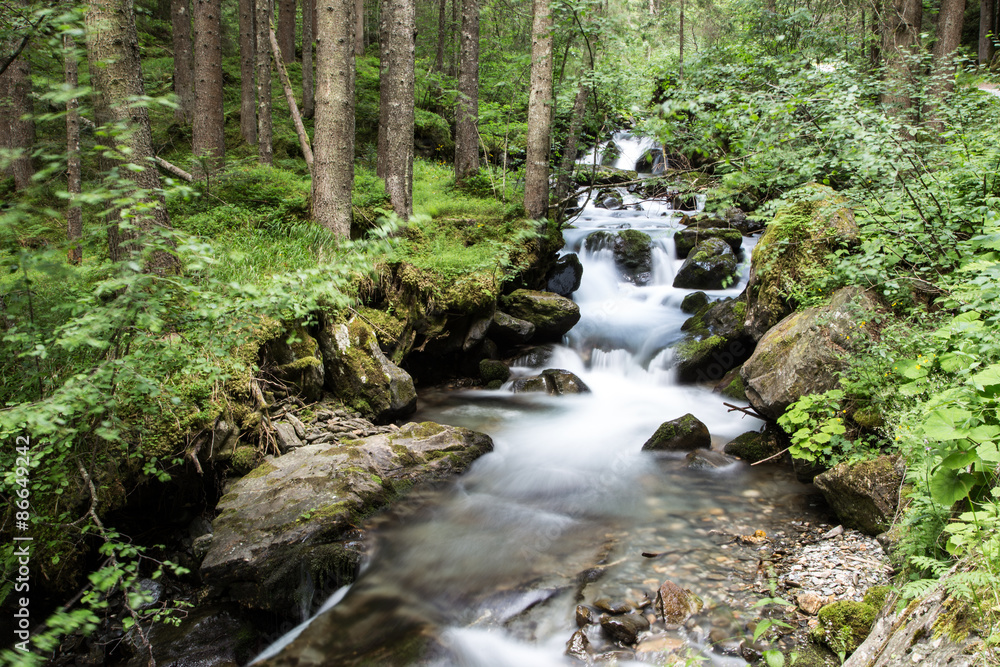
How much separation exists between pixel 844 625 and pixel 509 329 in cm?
721

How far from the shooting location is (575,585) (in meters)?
4.55

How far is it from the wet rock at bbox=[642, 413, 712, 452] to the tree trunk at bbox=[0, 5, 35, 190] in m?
11.8

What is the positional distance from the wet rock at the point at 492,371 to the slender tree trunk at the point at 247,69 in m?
9.88

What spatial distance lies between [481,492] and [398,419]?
188cm

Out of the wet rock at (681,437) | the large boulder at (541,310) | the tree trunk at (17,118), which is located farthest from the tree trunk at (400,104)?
the tree trunk at (17,118)

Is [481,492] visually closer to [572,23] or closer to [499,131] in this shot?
[572,23]

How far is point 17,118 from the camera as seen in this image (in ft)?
33.4

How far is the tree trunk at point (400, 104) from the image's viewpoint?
873 centimetres

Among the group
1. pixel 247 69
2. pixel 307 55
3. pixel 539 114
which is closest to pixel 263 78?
pixel 247 69

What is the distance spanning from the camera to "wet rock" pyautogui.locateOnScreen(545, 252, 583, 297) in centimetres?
1265

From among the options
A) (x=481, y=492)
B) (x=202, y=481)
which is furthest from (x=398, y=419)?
(x=202, y=481)

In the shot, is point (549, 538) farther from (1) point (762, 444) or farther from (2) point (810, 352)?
(2) point (810, 352)

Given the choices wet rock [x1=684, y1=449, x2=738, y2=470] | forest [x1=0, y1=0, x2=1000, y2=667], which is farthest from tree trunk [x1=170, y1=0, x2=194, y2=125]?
wet rock [x1=684, y1=449, x2=738, y2=470]

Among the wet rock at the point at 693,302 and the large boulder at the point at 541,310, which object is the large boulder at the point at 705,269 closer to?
the wet rock at the point at 693,302
